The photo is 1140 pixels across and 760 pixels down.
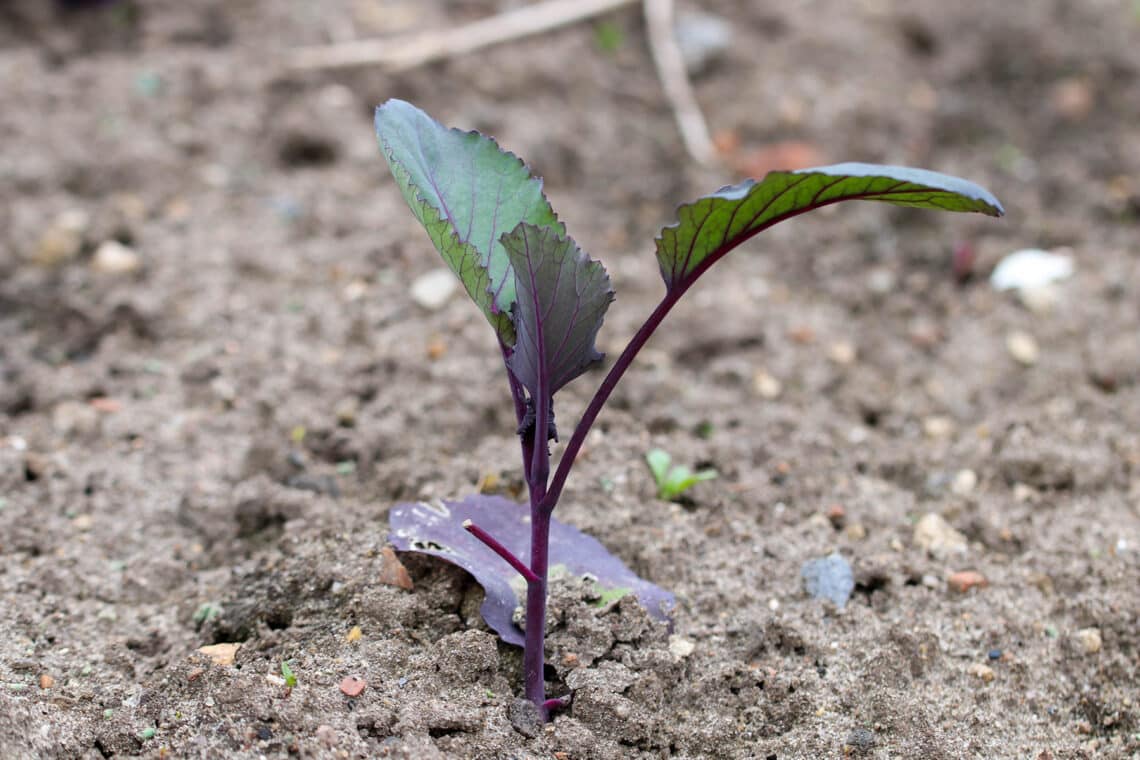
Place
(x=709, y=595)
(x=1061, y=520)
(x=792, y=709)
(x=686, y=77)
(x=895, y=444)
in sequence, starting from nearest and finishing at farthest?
(x=792, y=709) < (x=709, y=595) < (x=1061, y=520) < (x=895, y=444) < (x=686, y=77)

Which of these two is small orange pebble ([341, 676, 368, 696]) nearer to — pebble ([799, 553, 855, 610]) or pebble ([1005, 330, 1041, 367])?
pebble ([799, 553, 855, 610])

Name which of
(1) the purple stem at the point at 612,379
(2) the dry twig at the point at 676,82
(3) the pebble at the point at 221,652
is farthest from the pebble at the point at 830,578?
(2) the dry twig at the point at 676,82

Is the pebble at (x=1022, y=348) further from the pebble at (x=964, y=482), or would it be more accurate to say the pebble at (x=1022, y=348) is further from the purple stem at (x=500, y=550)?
the purple stem at (x=500, y=550)

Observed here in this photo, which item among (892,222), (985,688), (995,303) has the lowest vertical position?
(985,688)

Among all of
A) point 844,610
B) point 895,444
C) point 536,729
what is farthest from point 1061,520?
point 536,729

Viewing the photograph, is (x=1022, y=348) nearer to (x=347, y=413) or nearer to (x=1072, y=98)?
(x=1072, y=98)

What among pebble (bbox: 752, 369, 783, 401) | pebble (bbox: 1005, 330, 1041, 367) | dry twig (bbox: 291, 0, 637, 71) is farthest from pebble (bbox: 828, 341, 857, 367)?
dry twig (bbox: 291, 0, 637, 71)

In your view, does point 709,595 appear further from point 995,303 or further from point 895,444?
point 995,303
